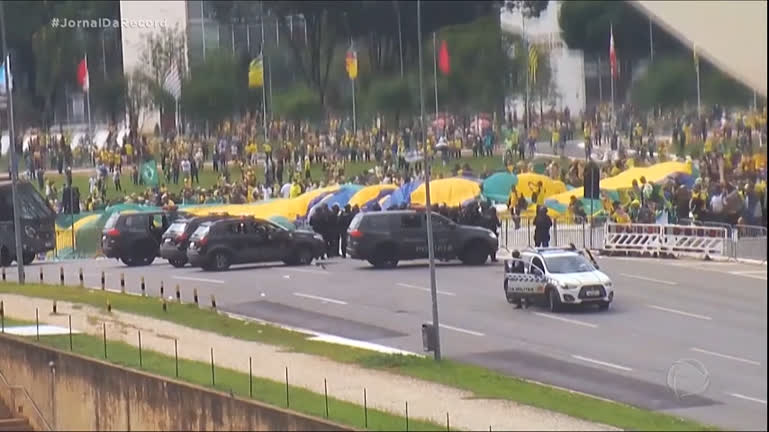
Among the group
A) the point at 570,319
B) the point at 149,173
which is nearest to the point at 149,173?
the point at 149,173

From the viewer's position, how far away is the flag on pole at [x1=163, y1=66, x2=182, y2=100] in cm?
3891

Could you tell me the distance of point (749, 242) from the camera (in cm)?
3500

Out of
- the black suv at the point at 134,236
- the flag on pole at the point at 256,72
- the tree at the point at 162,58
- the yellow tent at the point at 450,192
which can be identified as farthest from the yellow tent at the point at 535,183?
the flag on pole at the point at 256,72

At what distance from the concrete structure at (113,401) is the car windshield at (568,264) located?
1038cm

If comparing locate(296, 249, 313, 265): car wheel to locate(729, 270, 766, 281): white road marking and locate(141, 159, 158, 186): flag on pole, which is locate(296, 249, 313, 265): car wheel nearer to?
locate(141, 159, 158, 186): flag on pole

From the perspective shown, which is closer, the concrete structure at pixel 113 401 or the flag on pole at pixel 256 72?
the concrete structure at pixel 113 401

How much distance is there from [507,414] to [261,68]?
15.7 metres

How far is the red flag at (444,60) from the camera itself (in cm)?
3031

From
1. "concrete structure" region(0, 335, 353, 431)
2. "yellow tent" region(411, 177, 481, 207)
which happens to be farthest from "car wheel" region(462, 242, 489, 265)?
"concrete structure" region(0, 335, 353, 431)

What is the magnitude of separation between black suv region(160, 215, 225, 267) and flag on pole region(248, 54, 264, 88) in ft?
21.3

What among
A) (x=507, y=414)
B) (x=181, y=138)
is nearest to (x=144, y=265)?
(x=181, y=138)

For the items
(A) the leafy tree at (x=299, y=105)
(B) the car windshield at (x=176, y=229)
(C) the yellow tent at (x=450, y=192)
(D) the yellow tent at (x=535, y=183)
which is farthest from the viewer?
(D) the yellow tent at (x=535, y=183)

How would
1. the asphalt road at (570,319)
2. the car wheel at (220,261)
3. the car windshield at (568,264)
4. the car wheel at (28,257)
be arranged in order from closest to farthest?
the asphalt road at (570,319) → the car windshield at (568,264) → the car wheel at (220,261) → the car wheel at (28,257)

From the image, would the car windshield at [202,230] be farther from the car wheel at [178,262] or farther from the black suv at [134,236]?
the black suv at [134,236]
